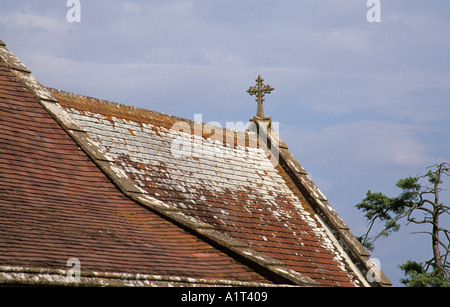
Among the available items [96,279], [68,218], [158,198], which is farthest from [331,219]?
[96,279]

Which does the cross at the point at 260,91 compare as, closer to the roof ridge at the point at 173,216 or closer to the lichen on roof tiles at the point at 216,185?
the lichen on roof tiles at the point at 216,185

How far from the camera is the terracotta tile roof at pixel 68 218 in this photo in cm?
871

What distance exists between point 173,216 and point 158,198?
2803mm

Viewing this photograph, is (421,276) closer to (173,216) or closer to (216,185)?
(216,185)

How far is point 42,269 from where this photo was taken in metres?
7.78

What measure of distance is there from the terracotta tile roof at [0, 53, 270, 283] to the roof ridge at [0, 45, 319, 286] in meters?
0.11

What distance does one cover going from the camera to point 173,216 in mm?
11852

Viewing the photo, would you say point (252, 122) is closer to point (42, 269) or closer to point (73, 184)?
point (73, 184)

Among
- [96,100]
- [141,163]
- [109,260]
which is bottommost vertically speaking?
[109,260]

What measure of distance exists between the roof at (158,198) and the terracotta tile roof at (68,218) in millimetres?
26

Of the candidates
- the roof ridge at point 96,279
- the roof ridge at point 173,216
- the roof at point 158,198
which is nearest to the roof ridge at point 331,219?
the roof at point 158,198
